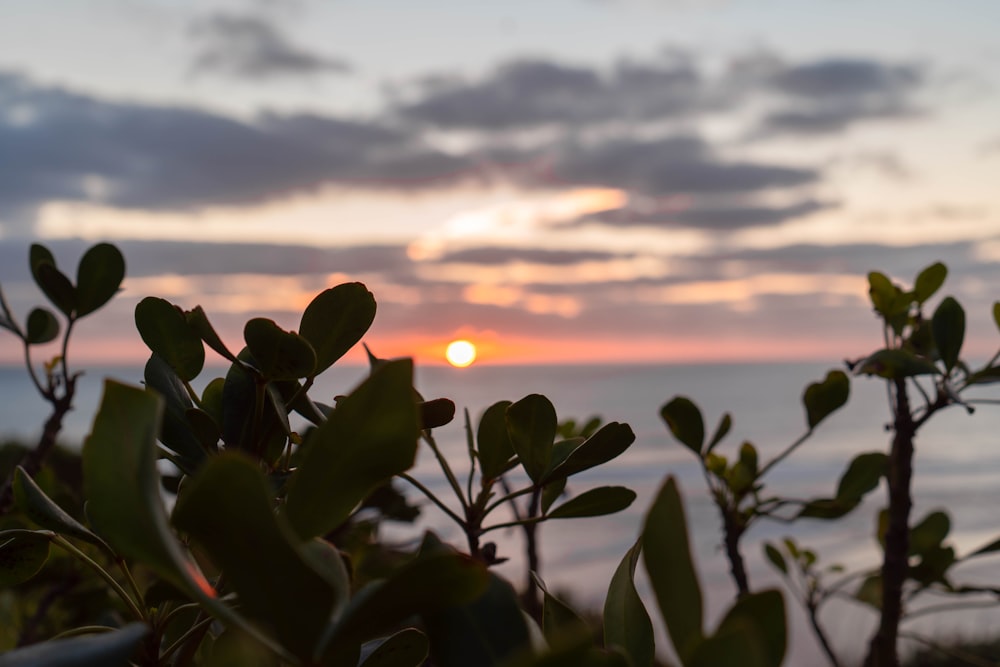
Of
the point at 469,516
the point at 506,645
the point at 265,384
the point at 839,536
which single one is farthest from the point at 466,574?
the point at 839,536

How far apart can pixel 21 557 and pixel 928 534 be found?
1410 millimetres

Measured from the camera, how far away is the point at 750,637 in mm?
297

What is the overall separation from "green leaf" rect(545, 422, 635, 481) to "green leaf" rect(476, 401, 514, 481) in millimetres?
93

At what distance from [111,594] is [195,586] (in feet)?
5.84

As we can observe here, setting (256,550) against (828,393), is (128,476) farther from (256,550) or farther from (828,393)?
(828,393)

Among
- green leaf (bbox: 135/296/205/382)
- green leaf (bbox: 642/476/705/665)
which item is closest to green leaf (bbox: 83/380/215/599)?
green leaf (bbox: 642/476/705/665)

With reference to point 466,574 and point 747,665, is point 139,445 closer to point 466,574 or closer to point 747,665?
point 466,574

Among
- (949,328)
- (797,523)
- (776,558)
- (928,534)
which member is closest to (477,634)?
(949,328)

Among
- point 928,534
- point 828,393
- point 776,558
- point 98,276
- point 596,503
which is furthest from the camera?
point 776,558

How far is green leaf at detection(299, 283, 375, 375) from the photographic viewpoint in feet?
1.85

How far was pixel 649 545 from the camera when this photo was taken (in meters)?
0.34

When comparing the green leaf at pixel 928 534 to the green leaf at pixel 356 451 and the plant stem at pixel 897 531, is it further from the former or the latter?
the green leaf at pixel 356 451

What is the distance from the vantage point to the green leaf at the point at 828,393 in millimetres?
1140

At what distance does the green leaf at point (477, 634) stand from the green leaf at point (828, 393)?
880mm
